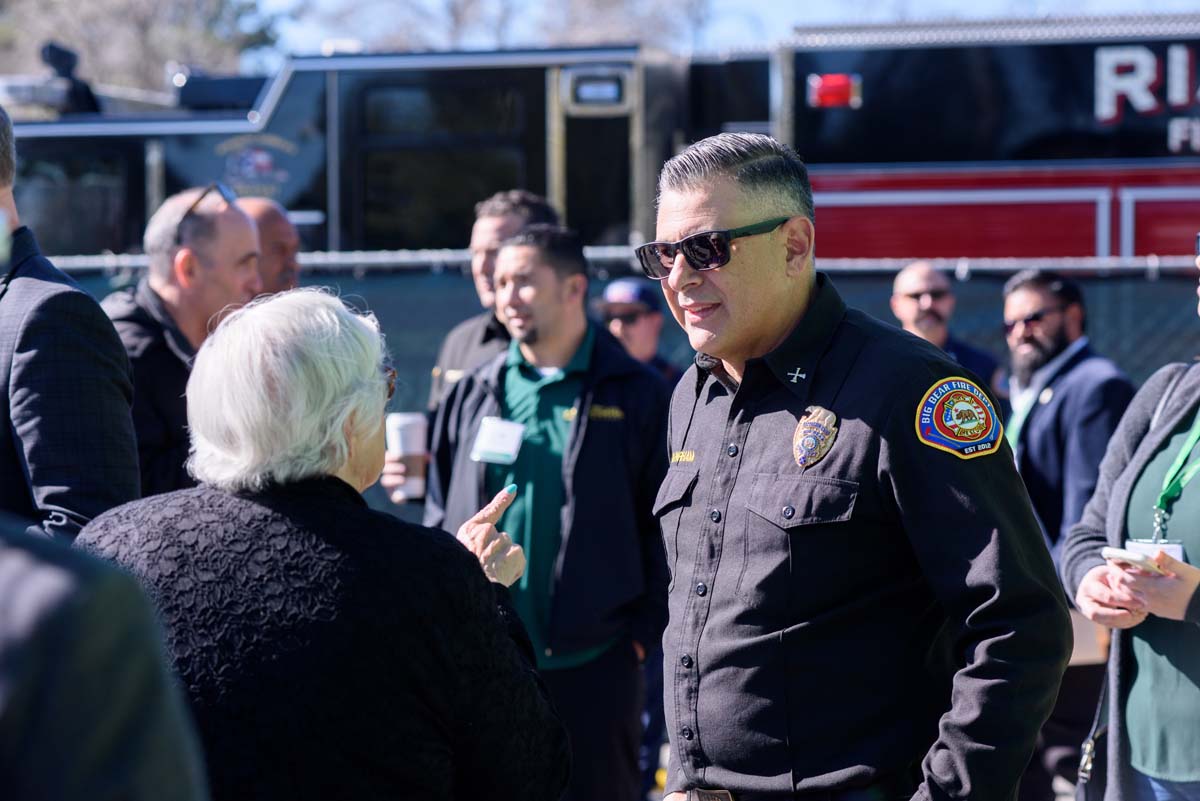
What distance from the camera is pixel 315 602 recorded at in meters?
1.98

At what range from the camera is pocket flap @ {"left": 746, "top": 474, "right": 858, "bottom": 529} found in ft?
7.43

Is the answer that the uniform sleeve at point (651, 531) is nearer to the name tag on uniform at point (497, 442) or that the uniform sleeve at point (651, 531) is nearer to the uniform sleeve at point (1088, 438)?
the name tag on uniform at point (497, 442)

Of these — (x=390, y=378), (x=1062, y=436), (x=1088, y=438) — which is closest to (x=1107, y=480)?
(x=1088, y=438)

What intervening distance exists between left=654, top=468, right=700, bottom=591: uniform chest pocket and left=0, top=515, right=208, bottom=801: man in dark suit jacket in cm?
167

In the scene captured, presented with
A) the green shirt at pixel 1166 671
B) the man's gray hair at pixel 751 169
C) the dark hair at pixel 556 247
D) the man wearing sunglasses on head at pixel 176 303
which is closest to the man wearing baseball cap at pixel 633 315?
the dark hair at pixel 556 247

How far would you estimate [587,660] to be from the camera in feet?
14.1

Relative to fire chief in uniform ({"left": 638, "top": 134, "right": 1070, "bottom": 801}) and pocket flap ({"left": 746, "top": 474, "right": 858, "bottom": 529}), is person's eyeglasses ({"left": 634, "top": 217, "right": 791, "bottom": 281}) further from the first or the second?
pocket flap ({"left": 746, "top": 474, "right": 858, "bottom": 529})

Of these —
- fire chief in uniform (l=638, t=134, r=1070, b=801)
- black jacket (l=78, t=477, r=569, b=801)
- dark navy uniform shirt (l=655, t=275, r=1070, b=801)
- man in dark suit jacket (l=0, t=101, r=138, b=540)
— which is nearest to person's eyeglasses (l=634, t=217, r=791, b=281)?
fire chief in uniform (l=638, t=134, r=1070, b=801)

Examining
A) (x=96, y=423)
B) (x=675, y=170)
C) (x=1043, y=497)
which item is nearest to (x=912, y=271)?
Result: (x=1043, y=497)

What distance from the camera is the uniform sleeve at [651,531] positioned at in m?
4.31

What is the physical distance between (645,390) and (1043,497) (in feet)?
5.53

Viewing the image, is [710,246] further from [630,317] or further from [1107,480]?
[630,317]

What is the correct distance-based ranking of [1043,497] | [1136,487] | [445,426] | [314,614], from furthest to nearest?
[1043,497] → [445,426] → [1136,487] → [314,614]

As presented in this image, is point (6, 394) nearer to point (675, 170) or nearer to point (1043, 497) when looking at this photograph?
point (675, 170)
